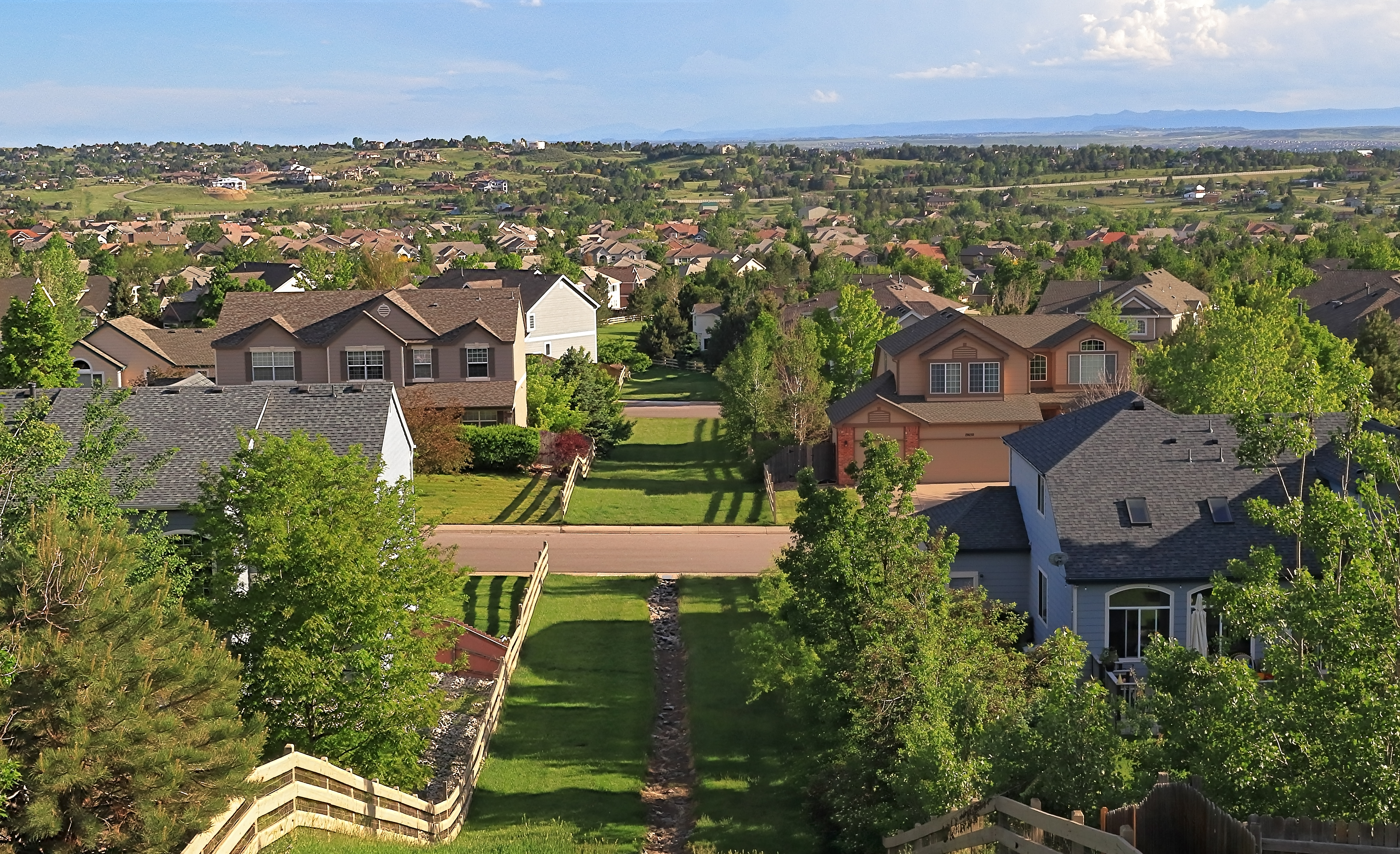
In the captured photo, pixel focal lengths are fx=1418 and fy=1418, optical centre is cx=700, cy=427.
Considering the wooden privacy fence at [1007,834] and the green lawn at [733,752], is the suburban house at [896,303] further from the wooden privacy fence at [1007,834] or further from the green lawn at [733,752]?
the wooden privacy fence at [1007,834]

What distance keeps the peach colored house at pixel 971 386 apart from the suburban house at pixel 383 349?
14742 millimetres

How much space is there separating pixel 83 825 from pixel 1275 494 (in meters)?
23.6

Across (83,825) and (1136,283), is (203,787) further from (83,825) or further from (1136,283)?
(1136,283)

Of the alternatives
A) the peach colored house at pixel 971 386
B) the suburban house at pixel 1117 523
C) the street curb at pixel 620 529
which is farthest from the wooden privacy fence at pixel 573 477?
the suburban house at pixel 1117 523

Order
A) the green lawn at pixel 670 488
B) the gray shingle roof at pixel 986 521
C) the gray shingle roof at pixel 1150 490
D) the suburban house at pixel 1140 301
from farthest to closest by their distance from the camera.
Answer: the suburban house at pixel 1140 301 < the green lawn at pixel 670 488 < the gray shingle roof at pixel 986 521 < the gray shingle roof at pixel 1150 490

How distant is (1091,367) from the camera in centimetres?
5738

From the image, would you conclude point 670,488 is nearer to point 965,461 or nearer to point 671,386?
point 965,461

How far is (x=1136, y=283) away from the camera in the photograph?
83.6 metres

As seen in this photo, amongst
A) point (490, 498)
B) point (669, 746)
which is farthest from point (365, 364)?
point (669, 746)

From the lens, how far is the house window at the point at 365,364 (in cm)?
5988

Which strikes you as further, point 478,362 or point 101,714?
point 478,362

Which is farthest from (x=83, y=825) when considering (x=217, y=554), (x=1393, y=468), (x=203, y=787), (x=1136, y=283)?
(x=1136, y=283)

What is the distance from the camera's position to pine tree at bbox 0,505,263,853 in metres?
14.9

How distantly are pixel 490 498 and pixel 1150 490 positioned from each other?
26.8 metres
